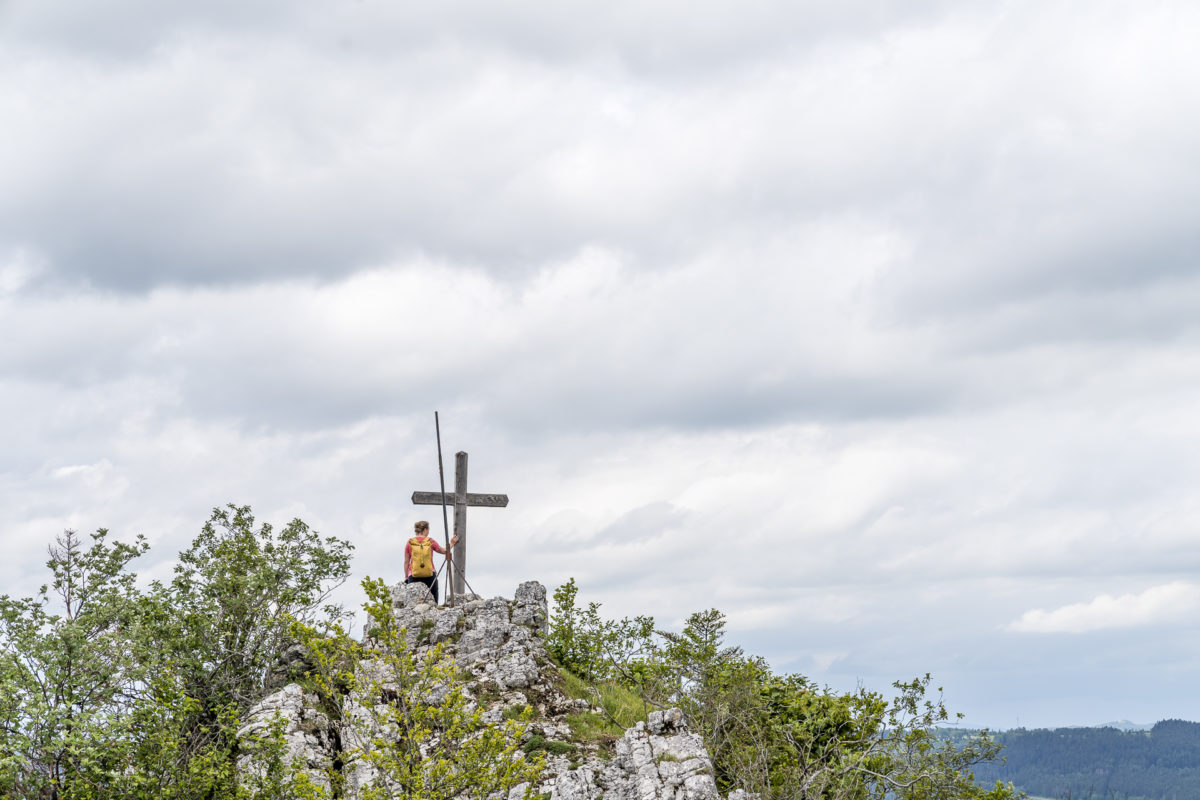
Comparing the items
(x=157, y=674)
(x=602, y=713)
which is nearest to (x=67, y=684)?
(x=157, y=674)

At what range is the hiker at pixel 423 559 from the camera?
3166cm

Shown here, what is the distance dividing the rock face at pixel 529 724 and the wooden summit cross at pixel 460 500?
5.47 feet

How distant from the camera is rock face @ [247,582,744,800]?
67.9ft

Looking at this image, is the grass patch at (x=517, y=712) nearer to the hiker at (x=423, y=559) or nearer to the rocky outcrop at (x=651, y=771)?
the rocky outcrop at (x=651, y=771)

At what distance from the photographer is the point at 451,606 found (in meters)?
30.7

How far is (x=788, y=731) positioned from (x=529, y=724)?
20.3 ft

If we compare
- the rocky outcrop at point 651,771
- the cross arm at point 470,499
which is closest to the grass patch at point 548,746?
the rocky outcrop at point 651,771

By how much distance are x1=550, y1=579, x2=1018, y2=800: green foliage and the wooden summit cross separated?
5.08 m

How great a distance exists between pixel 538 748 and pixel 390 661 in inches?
193

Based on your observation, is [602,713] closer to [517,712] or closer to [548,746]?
[517,712]

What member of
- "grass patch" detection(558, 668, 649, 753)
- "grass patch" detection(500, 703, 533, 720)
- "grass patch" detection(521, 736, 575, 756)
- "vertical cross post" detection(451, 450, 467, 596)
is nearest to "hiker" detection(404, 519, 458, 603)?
"vertical cross post" detection(451, 450, 467, 596)

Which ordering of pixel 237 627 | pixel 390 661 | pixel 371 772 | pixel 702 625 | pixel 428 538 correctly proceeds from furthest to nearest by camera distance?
pixel 428 538, pixel 702 625, pixel 237 627, pixel 371 772, pixel 390 661

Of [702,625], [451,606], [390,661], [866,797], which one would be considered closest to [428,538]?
[451,606]

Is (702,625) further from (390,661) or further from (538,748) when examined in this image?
(390,661)
